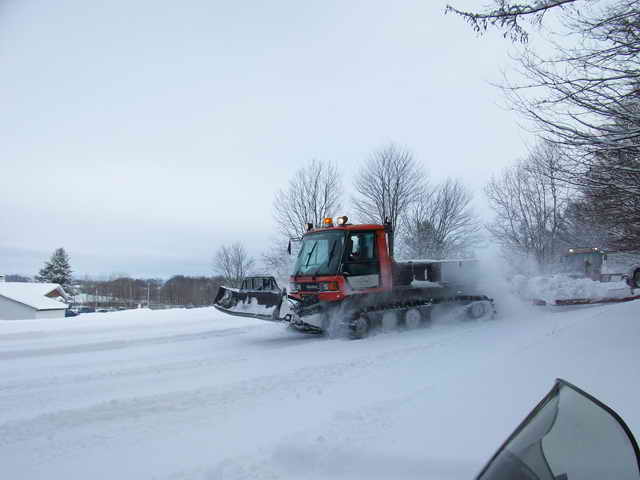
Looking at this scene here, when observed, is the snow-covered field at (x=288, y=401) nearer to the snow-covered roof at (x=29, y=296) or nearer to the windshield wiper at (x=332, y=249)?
the windshield wiper at (x=332, y=249)

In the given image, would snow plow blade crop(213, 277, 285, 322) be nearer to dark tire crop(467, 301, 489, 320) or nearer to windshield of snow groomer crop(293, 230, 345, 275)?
windshield of snow groomer crop(293, 230, 345, 275)

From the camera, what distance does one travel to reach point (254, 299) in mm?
9328

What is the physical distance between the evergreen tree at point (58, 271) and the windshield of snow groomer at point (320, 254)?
6583 cm

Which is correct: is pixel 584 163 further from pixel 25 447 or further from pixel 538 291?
pixel 538 291

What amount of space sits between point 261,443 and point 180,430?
0.90m

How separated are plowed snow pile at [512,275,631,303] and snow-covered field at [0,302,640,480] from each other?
5.91 meters

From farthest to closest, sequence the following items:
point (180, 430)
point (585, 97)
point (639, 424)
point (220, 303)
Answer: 1. point (220, 303)
2. point (585, 97)
3. point (180, 430)
4. point (639, 424)

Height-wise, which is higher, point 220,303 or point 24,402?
point 220,303

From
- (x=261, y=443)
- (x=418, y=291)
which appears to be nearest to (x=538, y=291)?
(x=418, y=291)

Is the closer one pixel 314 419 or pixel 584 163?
pixel 314 419

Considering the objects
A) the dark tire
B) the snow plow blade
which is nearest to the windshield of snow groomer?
the snow plow blade

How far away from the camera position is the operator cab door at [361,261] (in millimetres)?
9625

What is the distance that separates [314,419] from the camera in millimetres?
4305

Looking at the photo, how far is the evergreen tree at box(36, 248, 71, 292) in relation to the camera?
65000mm
